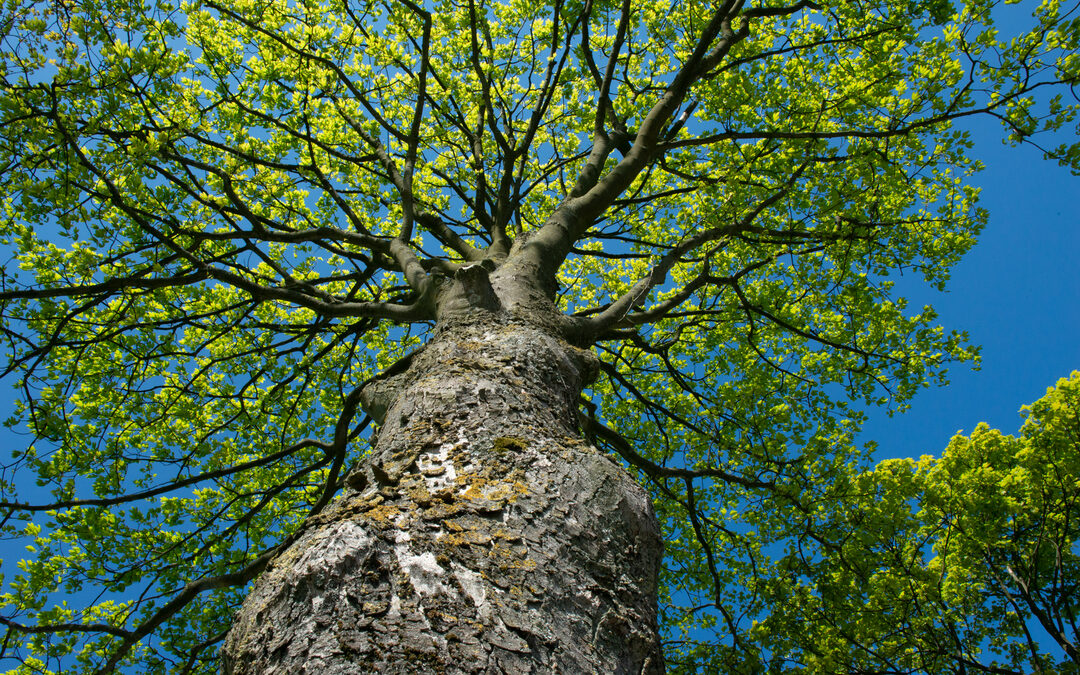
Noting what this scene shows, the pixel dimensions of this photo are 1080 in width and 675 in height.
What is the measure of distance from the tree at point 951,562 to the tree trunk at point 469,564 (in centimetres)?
459

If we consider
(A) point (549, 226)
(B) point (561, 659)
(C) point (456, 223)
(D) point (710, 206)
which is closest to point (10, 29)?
(A) point (549, 226)

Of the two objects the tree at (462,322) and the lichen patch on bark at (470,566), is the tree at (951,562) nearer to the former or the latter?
the tree at (462,322)

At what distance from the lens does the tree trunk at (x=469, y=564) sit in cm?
140

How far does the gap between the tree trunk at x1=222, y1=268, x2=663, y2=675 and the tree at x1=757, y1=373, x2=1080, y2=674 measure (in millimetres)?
4589

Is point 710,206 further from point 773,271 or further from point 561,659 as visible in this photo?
point 561,659

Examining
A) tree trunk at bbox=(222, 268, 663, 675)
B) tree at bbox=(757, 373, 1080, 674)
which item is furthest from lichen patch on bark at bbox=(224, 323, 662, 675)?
tree at bbox=(757, 373, 1080, 674)

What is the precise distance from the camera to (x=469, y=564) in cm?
162

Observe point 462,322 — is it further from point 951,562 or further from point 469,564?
point 951,562

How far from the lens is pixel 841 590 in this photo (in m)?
5.91

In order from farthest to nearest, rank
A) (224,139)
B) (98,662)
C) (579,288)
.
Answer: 1. (579,288)
2. (224,139)
3. (98,662)

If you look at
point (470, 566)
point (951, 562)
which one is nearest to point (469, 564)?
point (470, 566)

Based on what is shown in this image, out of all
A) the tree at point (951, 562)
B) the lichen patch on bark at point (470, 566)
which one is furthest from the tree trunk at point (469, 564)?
the tree at point (951, 562)

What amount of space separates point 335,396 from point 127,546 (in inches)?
111

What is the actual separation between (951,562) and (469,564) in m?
10.3
